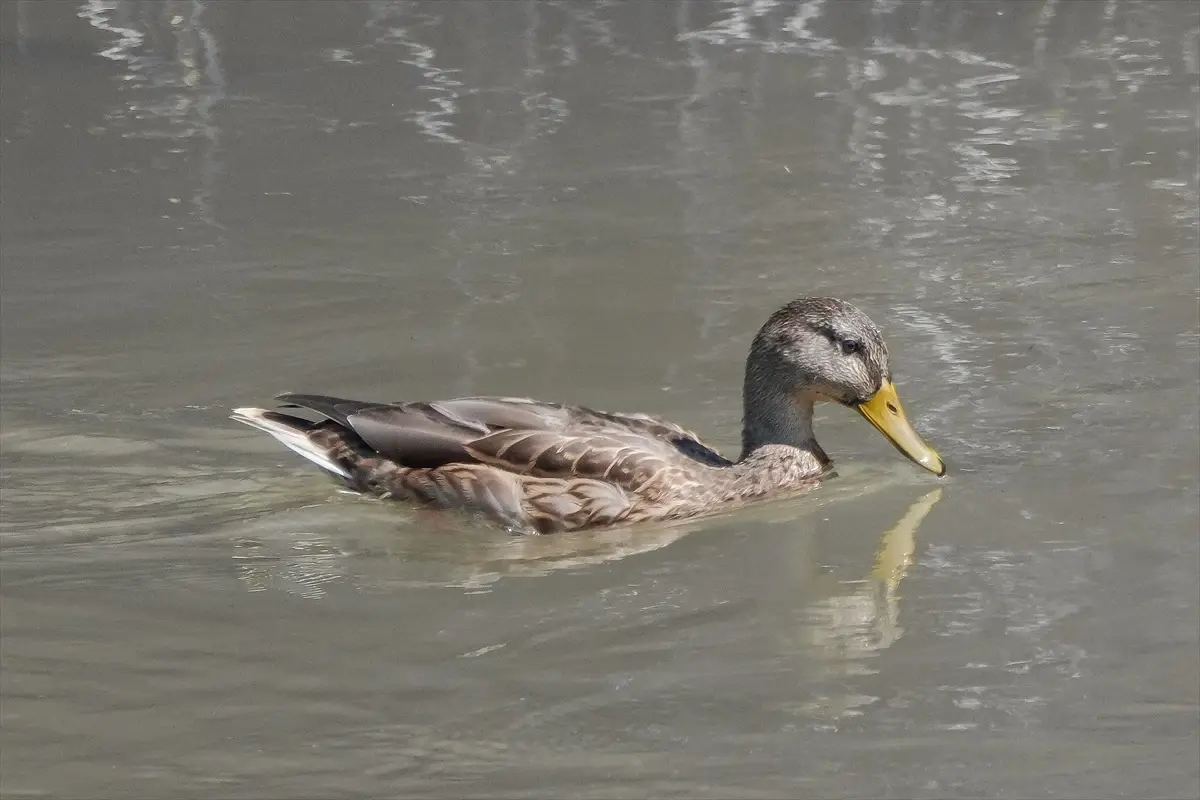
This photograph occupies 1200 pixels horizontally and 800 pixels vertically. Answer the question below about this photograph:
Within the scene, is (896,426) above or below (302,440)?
above

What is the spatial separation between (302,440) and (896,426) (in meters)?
2.31

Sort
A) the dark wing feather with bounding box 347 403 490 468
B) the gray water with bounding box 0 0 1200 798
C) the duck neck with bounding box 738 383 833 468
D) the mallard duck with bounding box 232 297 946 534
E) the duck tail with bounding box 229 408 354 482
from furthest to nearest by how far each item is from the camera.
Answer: the duck neck with bounding box 738 383 833 468, the duck tail with bounding box 229 408 354 482, the dark wing feather with bounding box 347 403 490 468, the mallard duck with bounding box 232 297 946 534, the gray water with bounding box 0 0 1200 798

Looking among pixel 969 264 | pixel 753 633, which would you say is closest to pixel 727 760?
pixel 753 633

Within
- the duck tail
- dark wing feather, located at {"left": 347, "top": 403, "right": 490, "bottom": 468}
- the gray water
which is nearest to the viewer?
the gray water

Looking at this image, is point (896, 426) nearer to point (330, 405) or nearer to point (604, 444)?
point (604, 444)

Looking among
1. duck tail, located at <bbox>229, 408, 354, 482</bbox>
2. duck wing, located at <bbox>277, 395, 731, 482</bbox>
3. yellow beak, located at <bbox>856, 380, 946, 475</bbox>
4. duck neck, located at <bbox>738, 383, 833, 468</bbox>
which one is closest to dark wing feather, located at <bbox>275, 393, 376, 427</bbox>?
duck wing, located at <bbox>277, 395, 731, 482</bbox>

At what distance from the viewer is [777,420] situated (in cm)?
761

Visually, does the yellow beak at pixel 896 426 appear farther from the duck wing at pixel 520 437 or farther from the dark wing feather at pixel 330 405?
the dark wing feather at pixel 330 405

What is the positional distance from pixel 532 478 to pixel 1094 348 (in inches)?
108

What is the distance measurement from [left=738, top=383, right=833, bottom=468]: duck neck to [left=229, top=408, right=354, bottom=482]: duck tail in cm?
160

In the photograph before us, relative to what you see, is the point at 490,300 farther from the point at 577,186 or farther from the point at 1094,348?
the point at 1094,348

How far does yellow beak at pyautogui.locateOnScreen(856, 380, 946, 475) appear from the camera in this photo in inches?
284

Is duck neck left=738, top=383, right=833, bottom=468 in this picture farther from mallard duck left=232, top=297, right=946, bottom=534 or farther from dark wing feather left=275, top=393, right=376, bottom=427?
dark wing feather left=275, top=393, right=376, bottom=427

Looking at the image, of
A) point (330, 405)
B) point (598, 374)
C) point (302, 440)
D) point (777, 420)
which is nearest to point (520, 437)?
point (330, 405)
